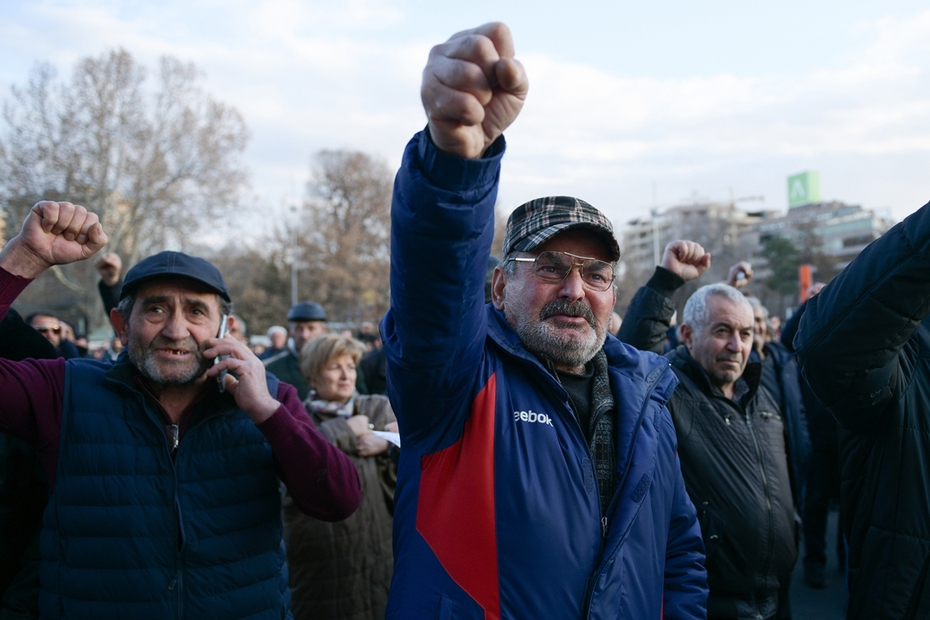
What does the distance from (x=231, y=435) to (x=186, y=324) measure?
43 cm

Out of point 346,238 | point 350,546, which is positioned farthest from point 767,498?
point 346,238

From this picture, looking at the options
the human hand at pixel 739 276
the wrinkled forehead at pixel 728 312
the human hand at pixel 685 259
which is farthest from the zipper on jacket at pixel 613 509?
the human hand at pixel 739 276

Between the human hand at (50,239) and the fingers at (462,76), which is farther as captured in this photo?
the human hand at (50,239)

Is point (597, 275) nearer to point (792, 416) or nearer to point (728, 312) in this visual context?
point (728, 312)

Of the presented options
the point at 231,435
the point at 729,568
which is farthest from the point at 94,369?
the point at 729,568

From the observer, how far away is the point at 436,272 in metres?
1.47

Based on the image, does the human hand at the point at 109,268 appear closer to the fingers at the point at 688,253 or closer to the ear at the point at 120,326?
the ear at the point at 120,326

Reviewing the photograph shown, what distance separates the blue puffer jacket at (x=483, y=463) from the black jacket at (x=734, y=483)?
1176mm

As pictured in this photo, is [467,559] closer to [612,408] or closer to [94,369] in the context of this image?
[612,408]

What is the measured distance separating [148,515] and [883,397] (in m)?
2.31

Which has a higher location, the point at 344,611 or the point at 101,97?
the point at 101,97

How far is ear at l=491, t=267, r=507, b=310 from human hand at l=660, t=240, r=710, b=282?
1.36m

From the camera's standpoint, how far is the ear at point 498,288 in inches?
86.6

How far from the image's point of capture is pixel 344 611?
3.46 meters
